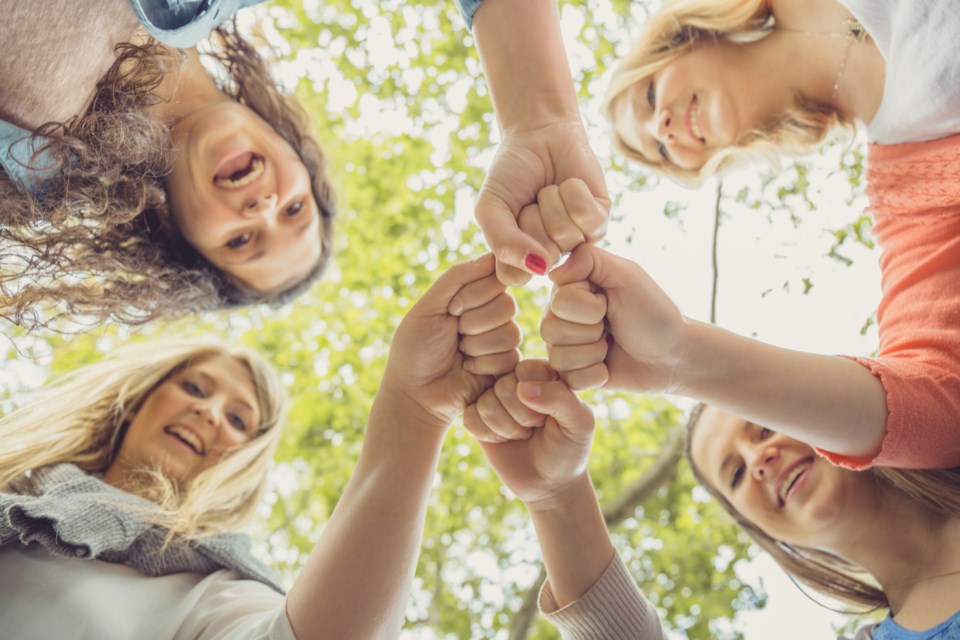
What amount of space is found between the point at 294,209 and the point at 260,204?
312 mm

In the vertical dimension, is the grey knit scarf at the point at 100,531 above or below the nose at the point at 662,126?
below

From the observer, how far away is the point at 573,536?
247cm

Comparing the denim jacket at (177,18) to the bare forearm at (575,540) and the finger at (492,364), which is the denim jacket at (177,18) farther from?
the bare forearm at (575,540)

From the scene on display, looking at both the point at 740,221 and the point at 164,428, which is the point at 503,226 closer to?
the point at 164,428

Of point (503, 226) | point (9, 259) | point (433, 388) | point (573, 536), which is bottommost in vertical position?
point (573, 536)

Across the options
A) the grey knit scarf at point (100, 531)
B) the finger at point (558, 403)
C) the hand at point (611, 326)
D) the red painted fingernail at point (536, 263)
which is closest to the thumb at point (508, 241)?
the red painted fingernail at point (536, 263)

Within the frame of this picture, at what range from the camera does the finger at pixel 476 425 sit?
7.91 ft

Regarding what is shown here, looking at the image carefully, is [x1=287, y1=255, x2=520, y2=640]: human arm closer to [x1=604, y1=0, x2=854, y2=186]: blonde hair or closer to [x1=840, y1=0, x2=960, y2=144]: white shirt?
[x1=840, y1=0, x2=960, y2=144]: white shirt

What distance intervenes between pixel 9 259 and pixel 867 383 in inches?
102

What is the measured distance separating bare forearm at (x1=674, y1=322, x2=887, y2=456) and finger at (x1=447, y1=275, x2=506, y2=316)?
57 cm

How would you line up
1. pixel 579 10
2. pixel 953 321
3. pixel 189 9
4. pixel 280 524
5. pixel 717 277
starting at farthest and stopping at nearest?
pixel 280 524, pixel 579 10, pixel 717 277, pixel 953 321, pixel 189 9

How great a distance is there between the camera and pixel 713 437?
3.52 metres

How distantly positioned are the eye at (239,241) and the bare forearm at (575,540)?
1.69m

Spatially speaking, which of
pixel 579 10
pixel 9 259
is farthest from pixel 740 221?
pixel 9 259
